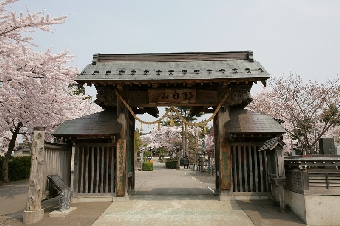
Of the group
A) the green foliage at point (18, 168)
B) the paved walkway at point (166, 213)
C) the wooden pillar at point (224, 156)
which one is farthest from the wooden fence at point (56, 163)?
the green foliage at point (18, 168)

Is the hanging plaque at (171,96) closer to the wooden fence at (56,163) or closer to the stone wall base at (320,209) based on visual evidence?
the wooden fence at (56,163)

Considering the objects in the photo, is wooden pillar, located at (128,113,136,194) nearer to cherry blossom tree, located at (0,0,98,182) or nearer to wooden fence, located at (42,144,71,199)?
wooden fence, located at (42,144,71,199)

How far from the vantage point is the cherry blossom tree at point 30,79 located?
406 inches

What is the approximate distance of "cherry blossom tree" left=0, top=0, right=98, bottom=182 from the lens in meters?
10.3

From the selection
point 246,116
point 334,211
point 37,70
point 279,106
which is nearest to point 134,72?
point 246,116

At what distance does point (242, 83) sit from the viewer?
33.2 feet

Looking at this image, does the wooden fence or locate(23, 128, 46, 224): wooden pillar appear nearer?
locate(23, 128, 46, 224): wooden pillar

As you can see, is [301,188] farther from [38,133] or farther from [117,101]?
[38,133]

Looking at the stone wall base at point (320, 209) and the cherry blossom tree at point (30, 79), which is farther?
the cherry blossom tree at point (30, 79)

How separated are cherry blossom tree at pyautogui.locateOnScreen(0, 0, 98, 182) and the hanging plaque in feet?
17.5

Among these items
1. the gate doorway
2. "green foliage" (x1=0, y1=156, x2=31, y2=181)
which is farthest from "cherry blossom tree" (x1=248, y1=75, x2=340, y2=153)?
"green foliage" (x1=0, y1=156, x2=31, y2=181)

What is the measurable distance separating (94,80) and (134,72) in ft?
5.26

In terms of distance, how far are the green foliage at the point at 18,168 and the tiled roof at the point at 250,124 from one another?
19487mm

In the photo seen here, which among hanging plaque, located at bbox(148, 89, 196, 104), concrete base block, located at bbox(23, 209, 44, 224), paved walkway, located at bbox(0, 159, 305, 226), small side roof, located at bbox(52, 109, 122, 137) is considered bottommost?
paved walkway, located at bbox(0, 159, 305, 226)
